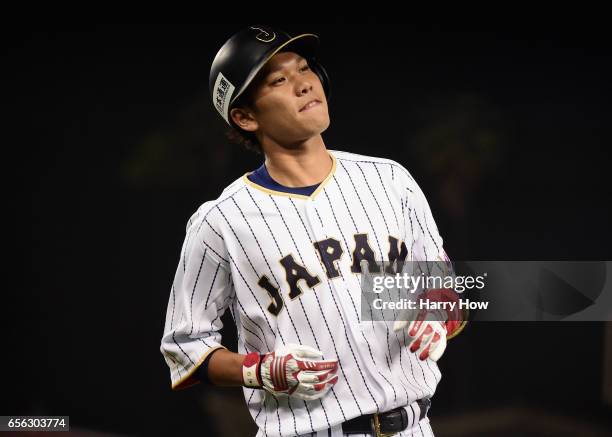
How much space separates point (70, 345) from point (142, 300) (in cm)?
32

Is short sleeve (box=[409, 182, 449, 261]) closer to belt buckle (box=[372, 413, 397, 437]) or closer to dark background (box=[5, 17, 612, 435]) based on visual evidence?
belt buckle (box=[372, 413, 397, 437])

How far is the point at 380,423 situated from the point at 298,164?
1.90 feet

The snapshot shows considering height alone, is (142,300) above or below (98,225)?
below

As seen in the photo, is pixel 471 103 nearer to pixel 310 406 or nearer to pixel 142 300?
pixel 142 300

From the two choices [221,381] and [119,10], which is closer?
[221,381]

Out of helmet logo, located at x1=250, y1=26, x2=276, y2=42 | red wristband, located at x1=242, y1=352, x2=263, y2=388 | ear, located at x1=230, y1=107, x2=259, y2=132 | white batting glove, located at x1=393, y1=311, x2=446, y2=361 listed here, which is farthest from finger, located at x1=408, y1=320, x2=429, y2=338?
helmet logo, located at x1=250, y1=26, x2=276, y2=42

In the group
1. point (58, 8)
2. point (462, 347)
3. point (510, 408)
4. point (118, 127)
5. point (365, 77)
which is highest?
point (58, 8)

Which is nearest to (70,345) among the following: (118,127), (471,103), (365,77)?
(118,127)

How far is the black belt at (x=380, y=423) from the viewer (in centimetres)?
192

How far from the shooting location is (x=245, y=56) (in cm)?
197

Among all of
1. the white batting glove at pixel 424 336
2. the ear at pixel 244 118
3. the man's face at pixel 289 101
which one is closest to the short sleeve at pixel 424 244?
the white batting glove at pixel 424 336

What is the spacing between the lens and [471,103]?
3289 mm

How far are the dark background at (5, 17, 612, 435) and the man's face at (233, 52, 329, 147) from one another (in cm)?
132

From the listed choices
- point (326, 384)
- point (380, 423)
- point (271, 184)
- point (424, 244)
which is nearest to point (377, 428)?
point (380, 423)
